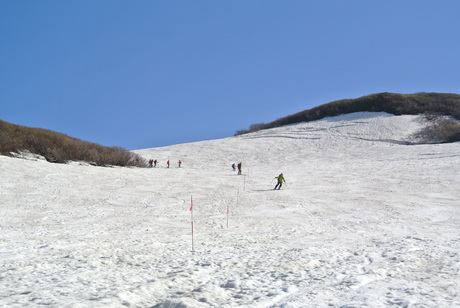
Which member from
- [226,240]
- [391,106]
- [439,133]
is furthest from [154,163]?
[391,106]

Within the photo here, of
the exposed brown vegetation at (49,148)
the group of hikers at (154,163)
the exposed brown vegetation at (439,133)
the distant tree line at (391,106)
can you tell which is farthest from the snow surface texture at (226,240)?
the distant tree line at (391,106)

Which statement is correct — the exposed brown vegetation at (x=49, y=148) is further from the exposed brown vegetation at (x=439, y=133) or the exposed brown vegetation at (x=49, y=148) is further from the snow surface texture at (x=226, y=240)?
the exposed brown vegetation at (x=439, y=133)

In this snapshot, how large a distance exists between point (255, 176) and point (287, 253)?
19479mm

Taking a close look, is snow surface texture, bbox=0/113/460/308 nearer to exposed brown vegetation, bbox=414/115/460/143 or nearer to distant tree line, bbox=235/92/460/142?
exposed brown vegetation, bbox=414/115/460/143

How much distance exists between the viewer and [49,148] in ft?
90.4

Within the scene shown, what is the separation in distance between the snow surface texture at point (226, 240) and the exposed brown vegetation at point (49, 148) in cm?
460

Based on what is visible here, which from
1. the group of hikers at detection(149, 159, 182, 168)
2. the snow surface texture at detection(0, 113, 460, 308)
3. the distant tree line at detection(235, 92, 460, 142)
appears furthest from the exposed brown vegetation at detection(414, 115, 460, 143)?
the group of hikers at detection(149, 159, 182, 168)

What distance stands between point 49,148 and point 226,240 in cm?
2241

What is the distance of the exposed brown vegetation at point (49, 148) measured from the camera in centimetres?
2611

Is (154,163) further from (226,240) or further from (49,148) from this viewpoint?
(226,240)

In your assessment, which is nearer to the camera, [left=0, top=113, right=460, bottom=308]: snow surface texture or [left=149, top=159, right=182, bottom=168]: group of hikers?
[left=0, top=113, right=460, bottom=308]: snow surface texture

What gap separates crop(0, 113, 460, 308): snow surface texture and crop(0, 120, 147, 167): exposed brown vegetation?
4.60 m

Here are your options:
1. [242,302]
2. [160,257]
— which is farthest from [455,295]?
[160,257]

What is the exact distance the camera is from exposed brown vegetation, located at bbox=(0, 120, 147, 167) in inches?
1028
